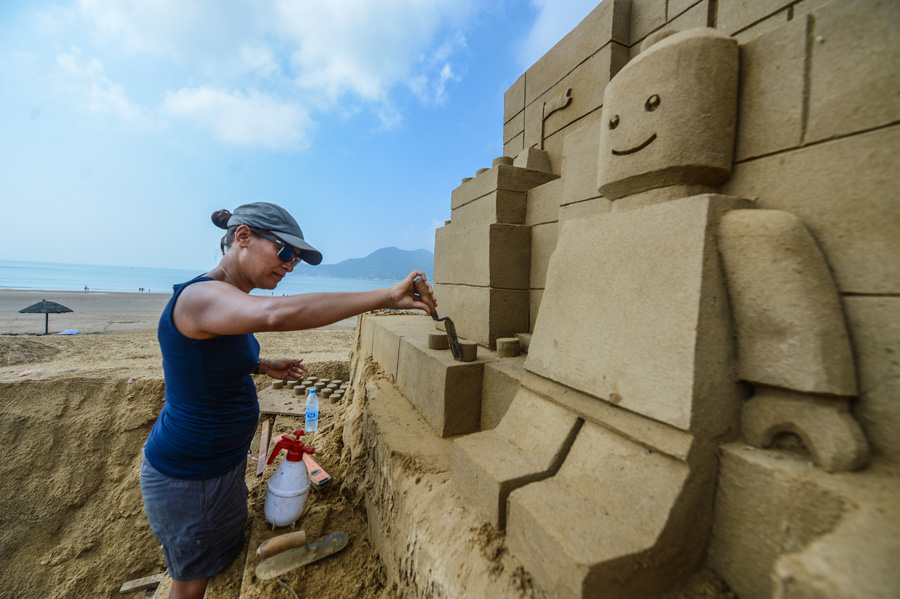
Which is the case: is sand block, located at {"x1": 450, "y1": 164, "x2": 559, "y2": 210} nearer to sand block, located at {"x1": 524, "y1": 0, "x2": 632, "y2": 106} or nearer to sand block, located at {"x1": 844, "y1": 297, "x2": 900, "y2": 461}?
sand block, located at {"x1": 524, "y1": 0, "x2": 632, "y2": 106}

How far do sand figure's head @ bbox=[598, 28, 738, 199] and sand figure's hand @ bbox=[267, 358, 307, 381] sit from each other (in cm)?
237

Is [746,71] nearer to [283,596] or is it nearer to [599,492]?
[599,492]

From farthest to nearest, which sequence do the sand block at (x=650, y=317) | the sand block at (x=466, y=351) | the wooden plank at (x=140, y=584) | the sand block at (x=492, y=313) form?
1. the wooden plank at (x=140, y=584)
2. the sand block at (x=492, y=313)
3. the sand block at (x=466, y=351)
4. the sand block at (x=650, y=317)

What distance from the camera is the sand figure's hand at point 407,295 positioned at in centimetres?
163

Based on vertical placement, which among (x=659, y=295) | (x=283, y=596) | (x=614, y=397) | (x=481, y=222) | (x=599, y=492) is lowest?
(x=283, y=596)

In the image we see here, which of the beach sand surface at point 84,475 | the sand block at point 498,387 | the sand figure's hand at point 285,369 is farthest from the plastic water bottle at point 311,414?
the sand block at point 498,387

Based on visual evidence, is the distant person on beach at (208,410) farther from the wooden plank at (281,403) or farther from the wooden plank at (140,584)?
the wooden plank at (281,403)

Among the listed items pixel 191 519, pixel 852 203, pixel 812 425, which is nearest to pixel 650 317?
pixel 812 425

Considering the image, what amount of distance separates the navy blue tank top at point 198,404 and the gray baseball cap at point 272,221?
36cm

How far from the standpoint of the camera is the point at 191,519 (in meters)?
1.95

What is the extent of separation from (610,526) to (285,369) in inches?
90.2

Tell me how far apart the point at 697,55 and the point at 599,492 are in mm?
1612

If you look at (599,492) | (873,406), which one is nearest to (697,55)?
(873,406)

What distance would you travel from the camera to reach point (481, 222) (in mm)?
3053
